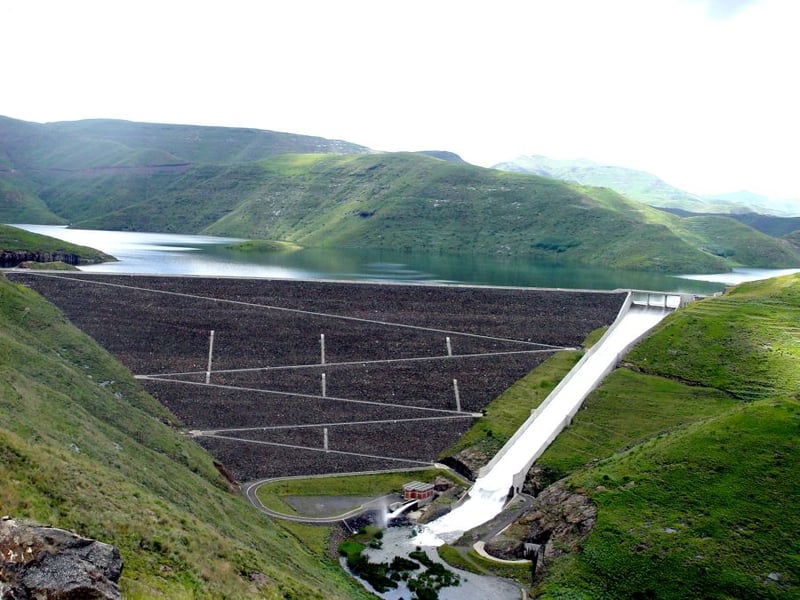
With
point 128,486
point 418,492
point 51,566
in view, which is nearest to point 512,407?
point 418,492

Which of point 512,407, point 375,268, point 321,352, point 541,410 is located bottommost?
point 512,407

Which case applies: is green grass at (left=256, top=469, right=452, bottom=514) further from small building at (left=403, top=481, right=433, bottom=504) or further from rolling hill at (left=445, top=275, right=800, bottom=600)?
rolling hill at (left=445, top=275, right=800, bottom=600)

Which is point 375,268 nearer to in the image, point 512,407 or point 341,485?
point 512,407

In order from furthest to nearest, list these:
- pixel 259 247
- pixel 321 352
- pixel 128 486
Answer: pixel 259 247 < pixel 321 352 < pixel 128 486

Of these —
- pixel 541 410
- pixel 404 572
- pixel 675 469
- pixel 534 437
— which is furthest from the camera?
pixel 541 410

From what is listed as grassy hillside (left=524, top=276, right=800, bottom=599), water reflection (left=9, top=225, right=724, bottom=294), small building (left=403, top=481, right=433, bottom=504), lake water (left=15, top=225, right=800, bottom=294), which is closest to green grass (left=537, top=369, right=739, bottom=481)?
grassy hillside (left=524, top=276, right=800, bottom=599)

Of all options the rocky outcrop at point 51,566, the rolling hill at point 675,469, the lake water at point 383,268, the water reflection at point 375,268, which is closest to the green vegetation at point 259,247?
the water reflection at point 375,268

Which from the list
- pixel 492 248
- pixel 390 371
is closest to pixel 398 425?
pixel 390 371

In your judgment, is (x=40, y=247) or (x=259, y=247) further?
(x=259, y=247)
